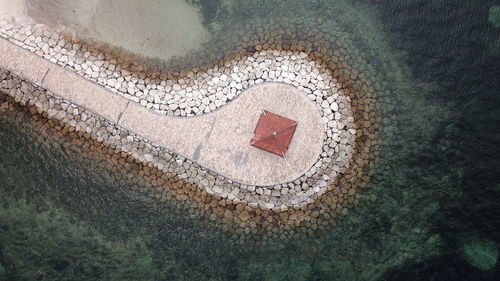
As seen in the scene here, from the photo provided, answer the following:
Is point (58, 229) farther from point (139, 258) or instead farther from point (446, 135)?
point (446, 135)

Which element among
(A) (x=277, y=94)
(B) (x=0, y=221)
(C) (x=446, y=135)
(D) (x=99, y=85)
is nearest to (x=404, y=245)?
(C) (x=446, y=135)

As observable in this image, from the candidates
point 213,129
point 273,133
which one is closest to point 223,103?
point 213,129

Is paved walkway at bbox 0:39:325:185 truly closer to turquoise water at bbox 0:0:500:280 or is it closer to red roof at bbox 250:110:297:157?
red roof at bbox 250:110:297:157

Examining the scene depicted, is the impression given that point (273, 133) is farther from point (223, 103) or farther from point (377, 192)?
point (377, 192)

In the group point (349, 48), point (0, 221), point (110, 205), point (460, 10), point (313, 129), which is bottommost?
point (0, 221)

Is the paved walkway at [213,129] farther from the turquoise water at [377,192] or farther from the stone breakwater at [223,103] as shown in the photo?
the turquoise water at [377,192]

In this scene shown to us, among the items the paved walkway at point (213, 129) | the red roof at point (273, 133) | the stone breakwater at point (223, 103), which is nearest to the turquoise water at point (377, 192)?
the stone breakwater at point (223, 103)

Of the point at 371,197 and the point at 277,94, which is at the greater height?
the point at 277,94
